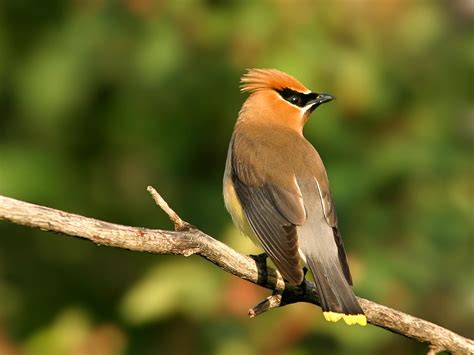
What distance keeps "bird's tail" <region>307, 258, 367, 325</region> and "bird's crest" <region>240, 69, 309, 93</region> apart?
141 cm

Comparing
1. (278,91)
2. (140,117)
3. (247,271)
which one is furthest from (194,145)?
(247,271)

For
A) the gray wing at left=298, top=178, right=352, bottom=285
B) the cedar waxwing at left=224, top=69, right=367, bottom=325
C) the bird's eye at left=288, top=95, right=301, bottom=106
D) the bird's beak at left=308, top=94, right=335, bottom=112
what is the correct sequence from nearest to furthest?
the cedar waxwing at left=224, top=69, right=367, bottom=325, the gray wing at left=298, top=178, right=352, bottom=285, the bird's beak at left=308, top=94, right=335, bottom=112, the bird's eye at left=288, top=95, right=301, bottom=106

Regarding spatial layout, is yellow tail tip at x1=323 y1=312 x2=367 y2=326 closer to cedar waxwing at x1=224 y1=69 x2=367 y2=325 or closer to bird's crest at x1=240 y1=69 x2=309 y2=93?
cedar waxwing at x1=224 y1=69 x2=367 y2=325

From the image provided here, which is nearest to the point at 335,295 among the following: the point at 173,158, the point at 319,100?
the point at 319,100

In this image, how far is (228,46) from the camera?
22.3ft

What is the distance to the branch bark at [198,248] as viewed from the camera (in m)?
4.24

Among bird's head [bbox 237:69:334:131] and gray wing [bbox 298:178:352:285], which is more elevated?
bird's head [bbox 237:69:334:131]

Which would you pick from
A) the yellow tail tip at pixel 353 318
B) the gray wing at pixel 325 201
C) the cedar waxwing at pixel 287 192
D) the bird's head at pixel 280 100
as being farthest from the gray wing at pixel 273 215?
the bird's head at pixel 280 100

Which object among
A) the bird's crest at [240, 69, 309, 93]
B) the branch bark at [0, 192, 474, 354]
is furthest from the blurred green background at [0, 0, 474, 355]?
the branch bark at [0, 192, 474, 354]

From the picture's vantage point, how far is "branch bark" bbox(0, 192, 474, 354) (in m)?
4.24

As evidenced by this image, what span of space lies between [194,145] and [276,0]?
3.15ft

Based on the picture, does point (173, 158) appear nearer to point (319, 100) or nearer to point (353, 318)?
point (319, 100)

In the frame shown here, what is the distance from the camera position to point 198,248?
4.55 meters

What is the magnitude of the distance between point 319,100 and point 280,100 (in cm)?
22
